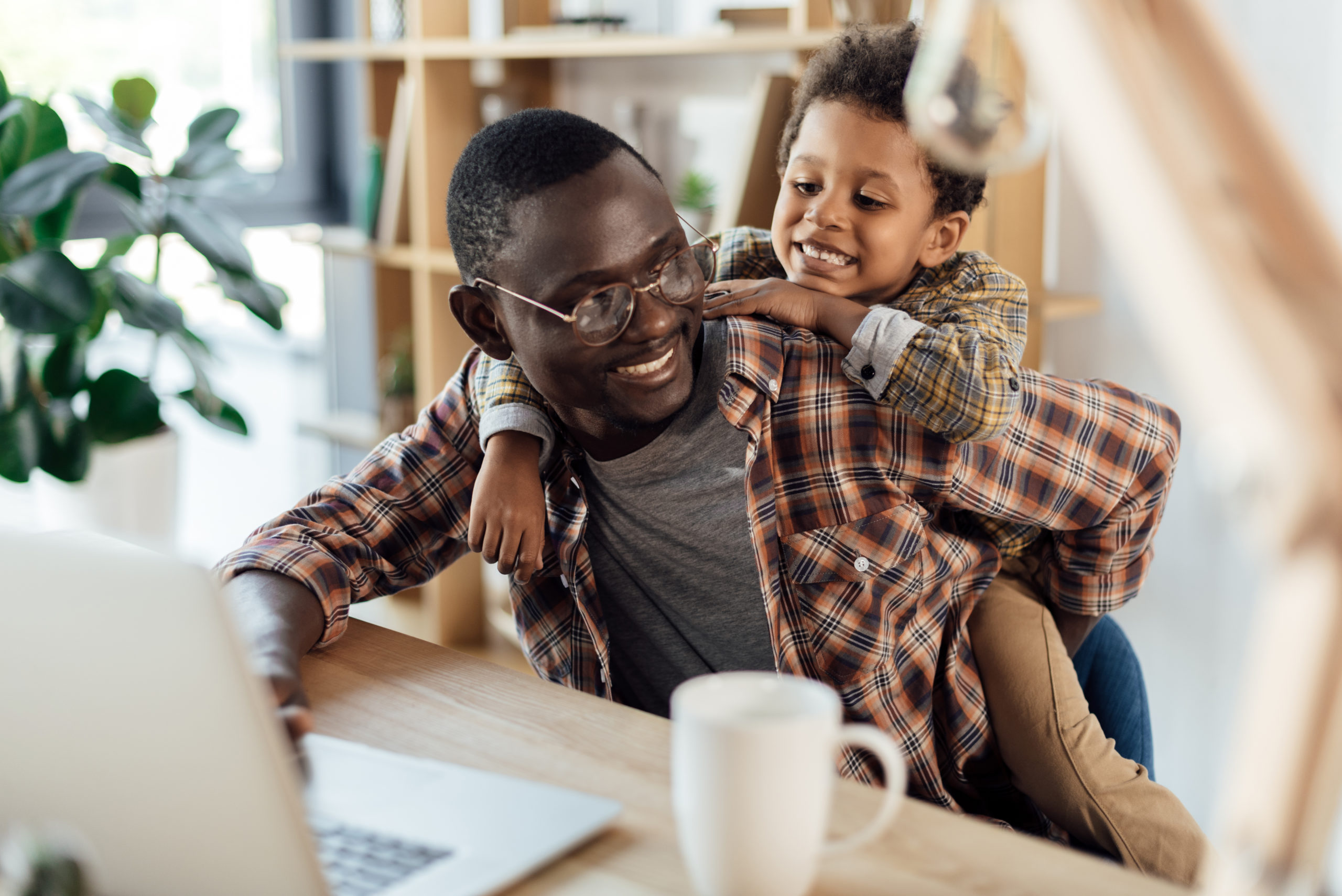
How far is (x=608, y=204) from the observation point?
43.0 inches

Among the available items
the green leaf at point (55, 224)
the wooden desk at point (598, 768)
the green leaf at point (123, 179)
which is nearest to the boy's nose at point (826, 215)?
the wooden desk at point (598, 768)

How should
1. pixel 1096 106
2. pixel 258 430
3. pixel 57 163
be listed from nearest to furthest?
pixel 1096 106 < pixel 57 163 < pixel 258 430

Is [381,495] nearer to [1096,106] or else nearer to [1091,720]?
[1091,720]

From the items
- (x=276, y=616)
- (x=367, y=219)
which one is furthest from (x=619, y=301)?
(x=367, y=219)

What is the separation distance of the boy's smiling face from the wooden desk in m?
0.58

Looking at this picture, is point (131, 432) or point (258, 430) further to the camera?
point (258, 430)

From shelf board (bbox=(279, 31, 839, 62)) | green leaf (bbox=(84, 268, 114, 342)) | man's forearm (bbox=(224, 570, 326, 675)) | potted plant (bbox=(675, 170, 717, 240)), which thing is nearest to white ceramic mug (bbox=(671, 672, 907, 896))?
man's forearm (bbox=(224, 570, 326, 675))

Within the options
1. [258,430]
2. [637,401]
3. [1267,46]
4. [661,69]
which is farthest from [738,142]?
[258,430]

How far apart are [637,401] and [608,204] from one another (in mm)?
184

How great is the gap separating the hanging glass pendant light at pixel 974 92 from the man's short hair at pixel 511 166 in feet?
2.02

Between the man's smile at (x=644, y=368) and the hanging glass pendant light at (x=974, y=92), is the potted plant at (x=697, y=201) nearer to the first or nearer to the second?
the man's smile at (x=644, y=368)

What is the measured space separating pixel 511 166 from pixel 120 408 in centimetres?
192

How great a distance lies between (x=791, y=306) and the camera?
4.02 feet

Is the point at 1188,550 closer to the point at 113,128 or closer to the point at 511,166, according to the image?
the point at 511,166
